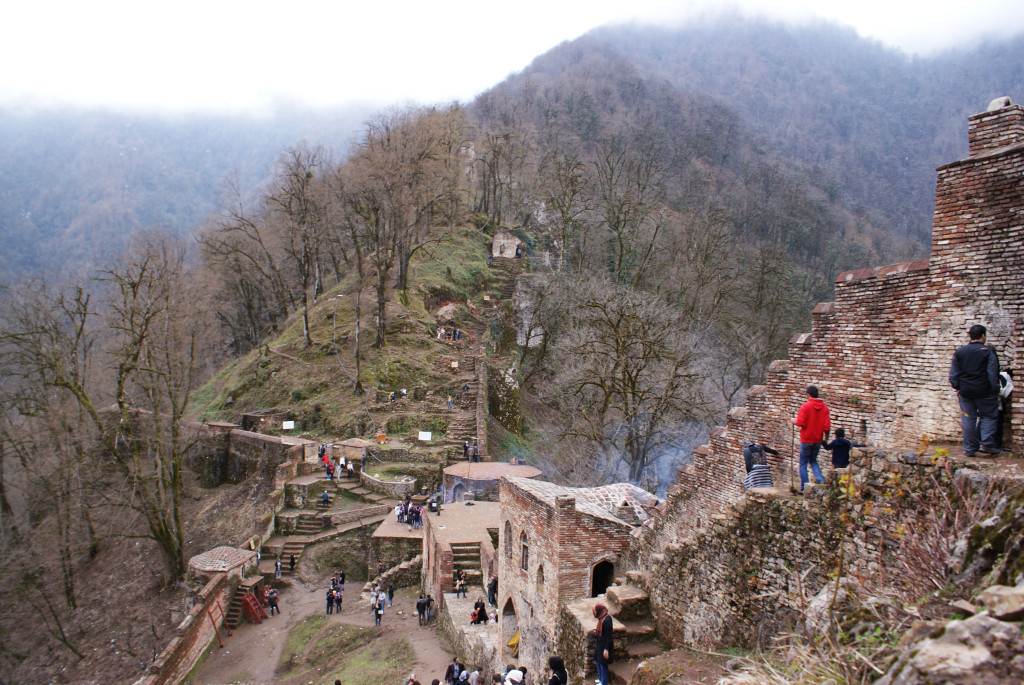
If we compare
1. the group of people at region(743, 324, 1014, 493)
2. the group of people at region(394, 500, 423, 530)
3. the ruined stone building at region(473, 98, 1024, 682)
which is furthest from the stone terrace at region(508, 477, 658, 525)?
the group of people at region(394, 500, 423, 530)

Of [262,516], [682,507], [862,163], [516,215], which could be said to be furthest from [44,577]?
[862,163]

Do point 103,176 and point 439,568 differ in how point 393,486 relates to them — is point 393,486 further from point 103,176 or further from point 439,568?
point 103,176

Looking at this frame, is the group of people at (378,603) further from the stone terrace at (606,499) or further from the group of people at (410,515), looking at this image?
the stone terrace at (606,499)

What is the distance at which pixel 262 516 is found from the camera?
23.6m

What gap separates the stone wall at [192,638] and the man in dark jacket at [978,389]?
60.3ft

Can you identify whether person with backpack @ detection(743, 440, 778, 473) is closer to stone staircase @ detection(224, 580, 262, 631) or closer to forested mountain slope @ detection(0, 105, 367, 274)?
stone staircase @ detection(224, 580, 262, 631)

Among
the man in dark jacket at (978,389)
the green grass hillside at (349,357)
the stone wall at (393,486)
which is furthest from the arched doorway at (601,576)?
the green grass hillside at (349,357)

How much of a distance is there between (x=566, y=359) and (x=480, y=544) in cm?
1387

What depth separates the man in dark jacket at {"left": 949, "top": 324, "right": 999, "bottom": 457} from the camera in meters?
5.38

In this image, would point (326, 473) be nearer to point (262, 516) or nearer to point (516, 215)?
point (262, 516)

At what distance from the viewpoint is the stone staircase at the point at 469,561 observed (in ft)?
59.8

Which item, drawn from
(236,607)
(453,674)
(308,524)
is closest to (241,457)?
(308,524)

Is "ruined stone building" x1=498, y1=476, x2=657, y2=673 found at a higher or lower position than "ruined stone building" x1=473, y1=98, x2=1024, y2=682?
lower

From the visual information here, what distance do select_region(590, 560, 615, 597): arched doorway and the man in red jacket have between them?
5.55 meters
